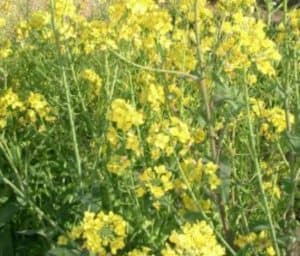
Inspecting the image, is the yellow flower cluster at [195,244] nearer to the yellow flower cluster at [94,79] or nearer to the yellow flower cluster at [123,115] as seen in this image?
the yellow flower cluster at [123,115]

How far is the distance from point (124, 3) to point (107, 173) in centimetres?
52

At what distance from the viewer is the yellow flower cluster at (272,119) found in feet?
6.71

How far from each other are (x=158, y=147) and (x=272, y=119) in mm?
403

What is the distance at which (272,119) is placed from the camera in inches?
81.3

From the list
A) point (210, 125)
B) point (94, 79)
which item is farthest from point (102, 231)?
point (94, 79)

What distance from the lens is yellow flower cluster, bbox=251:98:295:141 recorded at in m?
2.04

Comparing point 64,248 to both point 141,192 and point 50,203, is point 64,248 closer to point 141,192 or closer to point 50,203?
point 141,192

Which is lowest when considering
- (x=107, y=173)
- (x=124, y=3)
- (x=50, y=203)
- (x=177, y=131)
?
(x=50, y=203)

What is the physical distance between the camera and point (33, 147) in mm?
2678

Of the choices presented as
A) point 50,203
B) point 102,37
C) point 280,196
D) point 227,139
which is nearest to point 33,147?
point 50,203

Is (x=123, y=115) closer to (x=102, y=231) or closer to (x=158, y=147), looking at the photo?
(x=158, y=147)

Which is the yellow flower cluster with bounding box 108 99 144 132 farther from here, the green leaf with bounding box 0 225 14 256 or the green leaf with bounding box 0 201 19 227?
the green leaf with bounding box 0 225 14 256

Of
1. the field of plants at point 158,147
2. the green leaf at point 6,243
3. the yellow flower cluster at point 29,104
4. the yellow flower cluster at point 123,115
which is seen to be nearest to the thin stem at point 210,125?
the field of plants at point 158,147

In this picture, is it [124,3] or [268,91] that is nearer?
[124,3]
